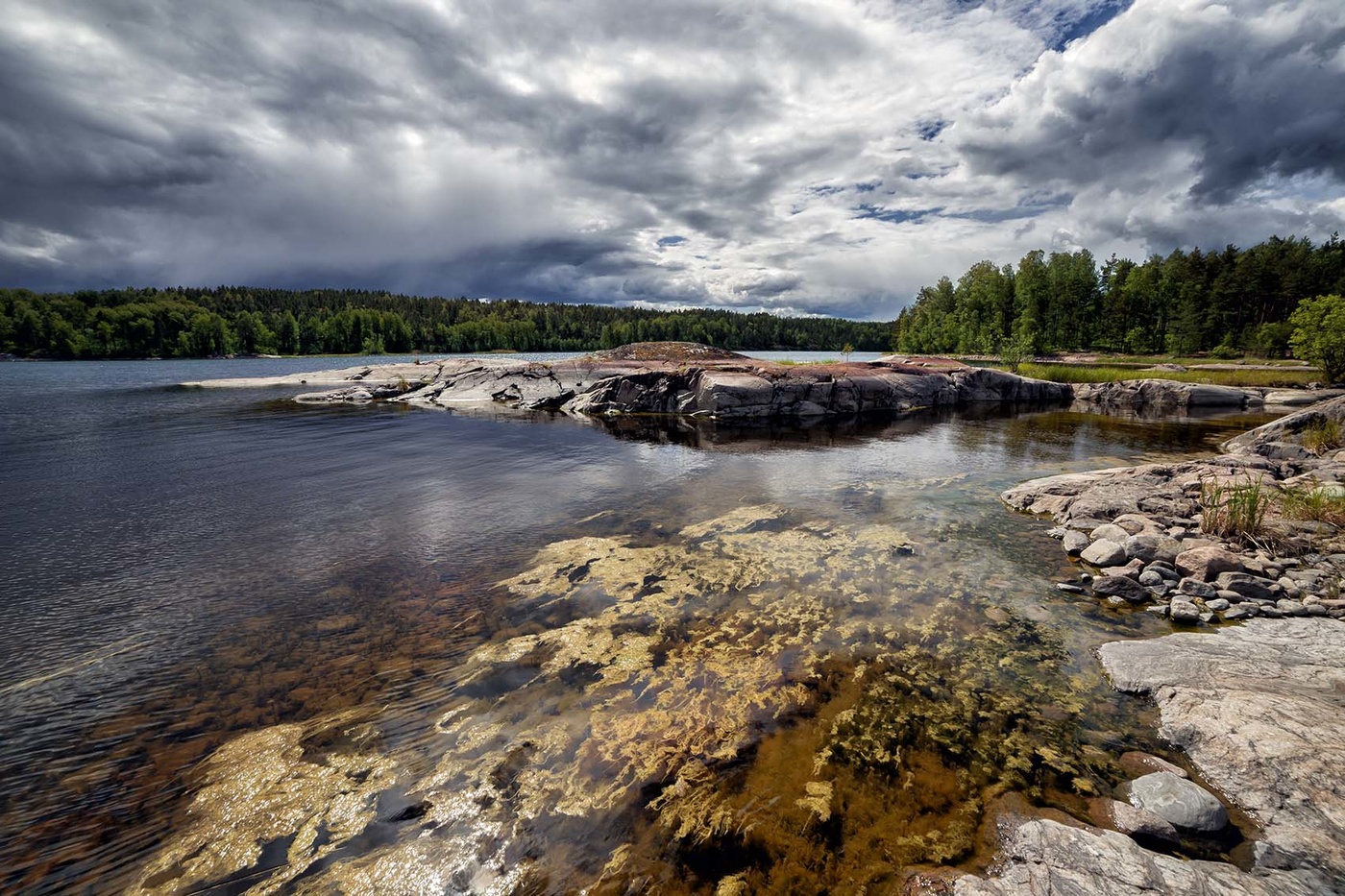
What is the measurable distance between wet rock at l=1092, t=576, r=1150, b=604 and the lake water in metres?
0.60

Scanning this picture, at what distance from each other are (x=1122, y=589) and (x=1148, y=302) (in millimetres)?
113256

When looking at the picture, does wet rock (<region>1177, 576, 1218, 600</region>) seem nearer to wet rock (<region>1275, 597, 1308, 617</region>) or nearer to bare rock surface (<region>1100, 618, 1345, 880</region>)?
wet rock (<region>1275, 597, 1308, 617</region>)

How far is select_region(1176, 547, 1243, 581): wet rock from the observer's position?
9695mm

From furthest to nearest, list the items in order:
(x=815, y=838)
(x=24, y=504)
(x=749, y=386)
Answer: (x=749, y=386) < (x=24, y=504) < (x=815, y=838)

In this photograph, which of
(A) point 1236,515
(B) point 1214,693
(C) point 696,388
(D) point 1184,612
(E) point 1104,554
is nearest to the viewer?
(B) point 1214,693

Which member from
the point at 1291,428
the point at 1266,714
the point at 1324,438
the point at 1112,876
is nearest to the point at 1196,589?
the point at 1266,714

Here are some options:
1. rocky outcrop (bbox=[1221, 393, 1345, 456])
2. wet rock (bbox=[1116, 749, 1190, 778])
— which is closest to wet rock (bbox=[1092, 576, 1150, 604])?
wet rock (bbox=[1116, 749, 1190, 778])

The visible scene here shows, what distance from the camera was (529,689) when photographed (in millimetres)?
7082

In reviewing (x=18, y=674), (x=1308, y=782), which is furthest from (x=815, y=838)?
(x=18, y=674)

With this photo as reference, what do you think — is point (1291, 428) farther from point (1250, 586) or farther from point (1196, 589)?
point (1196, 589)

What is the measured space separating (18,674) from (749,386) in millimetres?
35816

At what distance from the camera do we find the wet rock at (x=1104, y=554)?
1083 cm

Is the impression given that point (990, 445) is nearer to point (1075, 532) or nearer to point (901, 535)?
point (1075, 532)

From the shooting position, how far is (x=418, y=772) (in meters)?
5.67
